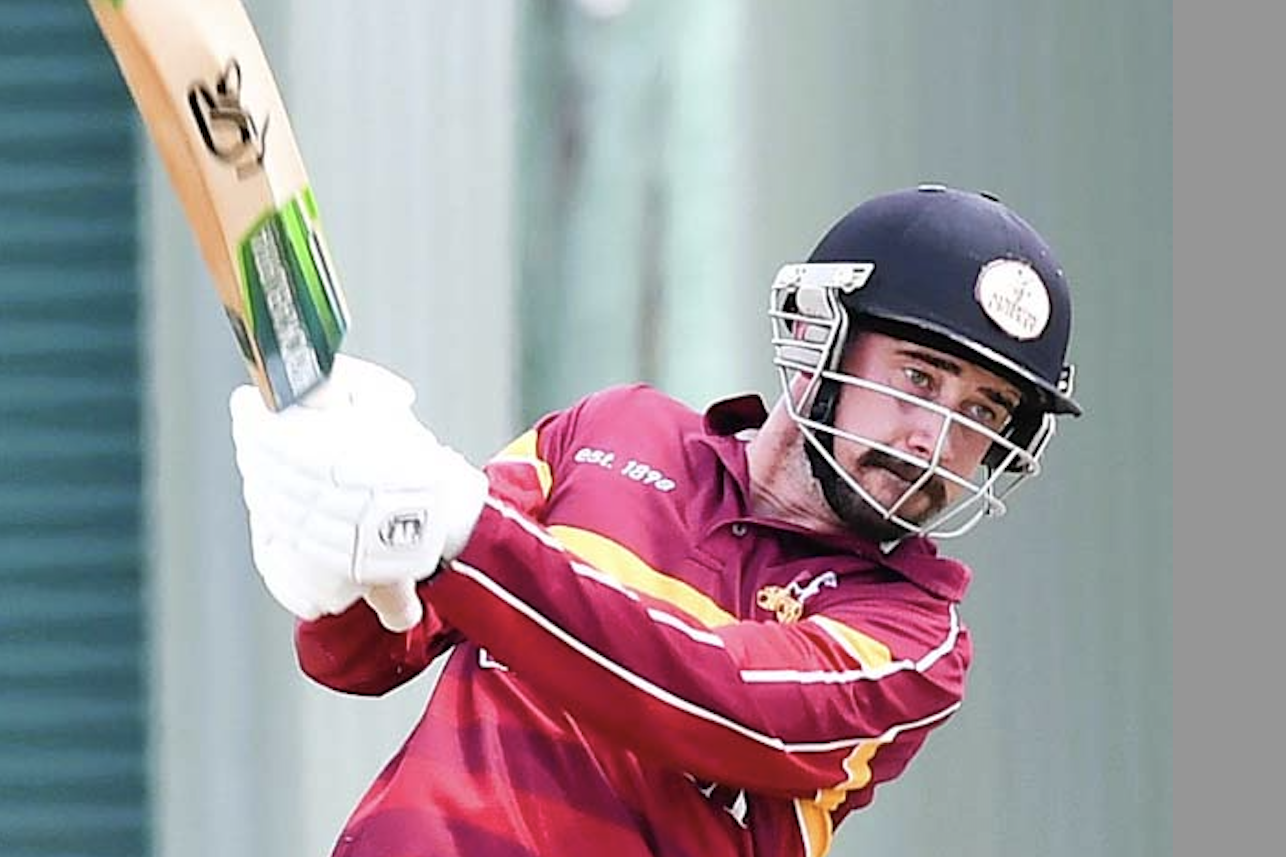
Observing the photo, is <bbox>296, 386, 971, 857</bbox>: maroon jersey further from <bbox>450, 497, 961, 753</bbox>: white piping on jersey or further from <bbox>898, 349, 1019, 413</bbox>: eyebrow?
<bbox>898, 349, 1019, 413</bbox>: eyebrow

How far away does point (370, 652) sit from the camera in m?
2.26

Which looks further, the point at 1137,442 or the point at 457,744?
the point at 1137,442

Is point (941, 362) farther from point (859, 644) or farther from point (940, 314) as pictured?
point (859, 644)

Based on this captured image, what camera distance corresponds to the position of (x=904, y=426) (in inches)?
90.0

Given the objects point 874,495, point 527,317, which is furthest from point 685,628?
point 527,317

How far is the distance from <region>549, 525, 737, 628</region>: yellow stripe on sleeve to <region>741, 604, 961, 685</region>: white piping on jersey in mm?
121

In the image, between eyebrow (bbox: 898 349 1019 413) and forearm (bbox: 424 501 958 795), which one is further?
eyebrow (bbox: 898 349 1019 413)

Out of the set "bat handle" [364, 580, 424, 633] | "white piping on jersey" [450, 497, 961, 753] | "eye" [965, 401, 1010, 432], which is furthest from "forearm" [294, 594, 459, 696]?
"eye" [965, 401, 1010, 432]

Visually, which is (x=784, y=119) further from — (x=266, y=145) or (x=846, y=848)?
(x=266, y=145)

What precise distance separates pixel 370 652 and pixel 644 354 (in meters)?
1.60

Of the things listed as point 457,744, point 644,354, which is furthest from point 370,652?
point 644,354

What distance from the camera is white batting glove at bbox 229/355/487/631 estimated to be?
1.91 m

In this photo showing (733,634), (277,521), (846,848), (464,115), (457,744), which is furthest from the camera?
(846,848)

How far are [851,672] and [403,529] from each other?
0.42 metres
